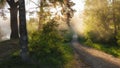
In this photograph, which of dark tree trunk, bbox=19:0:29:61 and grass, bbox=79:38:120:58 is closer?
dark tree trunk, bbox=19:0:29:61

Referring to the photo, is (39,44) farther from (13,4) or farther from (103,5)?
(103,5)

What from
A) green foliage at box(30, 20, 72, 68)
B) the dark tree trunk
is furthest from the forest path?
the dark tree trunk

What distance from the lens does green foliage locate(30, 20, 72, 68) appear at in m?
20.3

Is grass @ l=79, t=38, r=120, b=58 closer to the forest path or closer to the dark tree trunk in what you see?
the forest path

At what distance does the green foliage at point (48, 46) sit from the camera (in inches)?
800

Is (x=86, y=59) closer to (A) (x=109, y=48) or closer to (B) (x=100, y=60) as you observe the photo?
(B) (x=100, y=60)

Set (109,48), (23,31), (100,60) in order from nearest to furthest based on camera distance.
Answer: (23,31)
(100,60)
(109,48)

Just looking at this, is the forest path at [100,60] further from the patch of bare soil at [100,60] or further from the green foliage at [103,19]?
the green foliage at [103,19]

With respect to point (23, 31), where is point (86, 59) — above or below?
below

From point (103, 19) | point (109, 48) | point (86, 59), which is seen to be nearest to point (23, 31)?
point (86, 59)

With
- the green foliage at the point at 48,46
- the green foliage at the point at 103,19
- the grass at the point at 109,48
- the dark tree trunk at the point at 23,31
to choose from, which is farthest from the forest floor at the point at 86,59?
the green foliage at the point at 103,19

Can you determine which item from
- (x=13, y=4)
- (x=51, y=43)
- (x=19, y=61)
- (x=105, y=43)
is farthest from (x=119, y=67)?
(x=105, y=43)

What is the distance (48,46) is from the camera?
23.1m

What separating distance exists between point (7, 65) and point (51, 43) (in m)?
7.61
